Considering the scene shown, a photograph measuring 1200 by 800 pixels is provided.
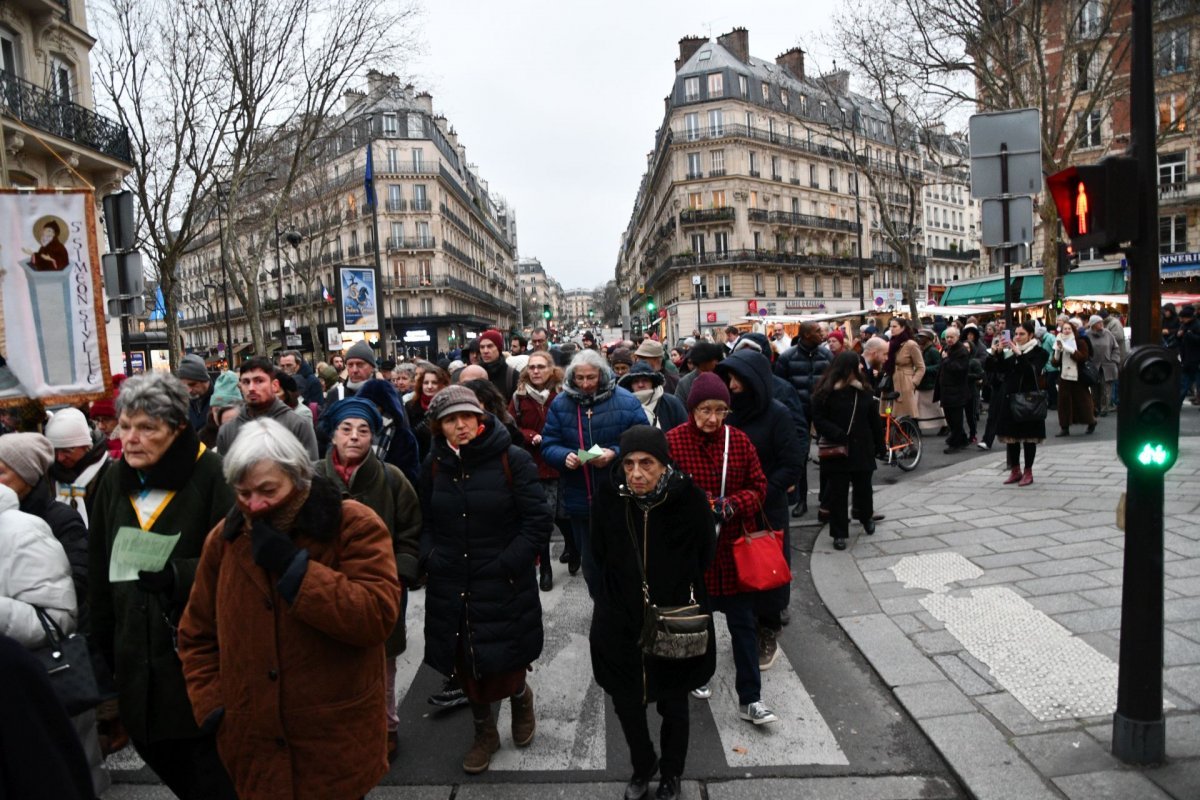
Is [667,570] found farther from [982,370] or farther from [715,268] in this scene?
[715,268]

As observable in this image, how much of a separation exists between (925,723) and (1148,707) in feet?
3.01

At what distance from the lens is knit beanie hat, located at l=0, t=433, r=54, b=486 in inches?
119

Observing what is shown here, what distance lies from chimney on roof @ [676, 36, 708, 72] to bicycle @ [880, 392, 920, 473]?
51655 millimetres

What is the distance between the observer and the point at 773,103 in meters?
54.3

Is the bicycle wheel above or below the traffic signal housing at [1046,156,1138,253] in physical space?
below

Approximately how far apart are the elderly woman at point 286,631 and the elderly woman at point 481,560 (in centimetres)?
101

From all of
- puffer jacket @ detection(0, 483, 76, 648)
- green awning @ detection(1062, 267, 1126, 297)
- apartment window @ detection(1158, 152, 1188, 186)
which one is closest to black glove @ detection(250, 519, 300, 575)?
puffer jacket @ detection(0, 483, 76, 648)

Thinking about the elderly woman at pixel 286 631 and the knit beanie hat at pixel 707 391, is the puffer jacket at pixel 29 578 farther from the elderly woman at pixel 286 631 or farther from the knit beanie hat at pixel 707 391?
the knit beanie hat at pixel 707 391

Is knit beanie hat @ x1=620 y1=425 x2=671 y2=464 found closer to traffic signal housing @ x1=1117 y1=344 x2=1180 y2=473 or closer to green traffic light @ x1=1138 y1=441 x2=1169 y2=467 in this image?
traffic signal housing @ x1=1117 y1=344 x2=1180 y2=473

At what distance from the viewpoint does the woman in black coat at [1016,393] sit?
820 cm

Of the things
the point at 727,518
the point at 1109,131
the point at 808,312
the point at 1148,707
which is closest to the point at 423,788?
the point at 727,518

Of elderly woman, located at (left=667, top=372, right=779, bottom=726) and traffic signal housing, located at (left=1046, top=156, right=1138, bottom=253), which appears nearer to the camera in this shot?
traffic signal housing, located at (left=1046, top=156, right=1138, bottom=253)

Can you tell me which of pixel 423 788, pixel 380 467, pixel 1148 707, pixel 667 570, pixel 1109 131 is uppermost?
pixel 1109 131

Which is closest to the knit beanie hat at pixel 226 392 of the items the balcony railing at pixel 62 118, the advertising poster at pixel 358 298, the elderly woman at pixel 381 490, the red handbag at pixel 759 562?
the elderly woman at pixel 381 490
